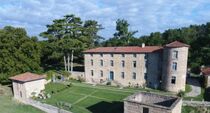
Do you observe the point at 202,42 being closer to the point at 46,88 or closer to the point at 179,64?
the point at 179,64

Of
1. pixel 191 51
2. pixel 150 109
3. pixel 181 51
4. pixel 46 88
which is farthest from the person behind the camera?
pixel 191 51

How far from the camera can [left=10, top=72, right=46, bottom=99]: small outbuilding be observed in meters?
37.0

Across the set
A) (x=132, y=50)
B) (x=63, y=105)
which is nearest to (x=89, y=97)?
(x=63, y=105)

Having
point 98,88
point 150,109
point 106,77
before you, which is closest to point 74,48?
point 106,77

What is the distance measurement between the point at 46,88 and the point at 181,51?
25.5 metres

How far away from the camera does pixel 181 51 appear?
35156mm

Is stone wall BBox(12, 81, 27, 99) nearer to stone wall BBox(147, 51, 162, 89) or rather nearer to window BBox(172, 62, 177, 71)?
stone wall BBox(147, 51, 162, 89)

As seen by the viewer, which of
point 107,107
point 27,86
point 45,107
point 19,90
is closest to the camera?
point 107,107

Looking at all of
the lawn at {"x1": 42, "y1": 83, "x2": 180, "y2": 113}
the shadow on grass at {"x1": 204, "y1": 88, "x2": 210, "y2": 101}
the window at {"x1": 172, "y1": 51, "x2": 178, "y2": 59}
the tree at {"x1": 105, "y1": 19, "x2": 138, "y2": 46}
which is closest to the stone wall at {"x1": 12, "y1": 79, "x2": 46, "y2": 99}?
the lawn at {"x1": 42, "y1": 83, "x2": 180, "y2": 113}

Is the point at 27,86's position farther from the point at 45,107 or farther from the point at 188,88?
the point at 188,88

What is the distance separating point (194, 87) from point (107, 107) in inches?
Result: 678

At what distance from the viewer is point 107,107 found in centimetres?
3084

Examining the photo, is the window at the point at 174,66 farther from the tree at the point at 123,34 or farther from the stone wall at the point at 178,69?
the tree at the point at 123,34

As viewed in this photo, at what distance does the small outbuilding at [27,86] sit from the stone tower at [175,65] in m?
22.6
